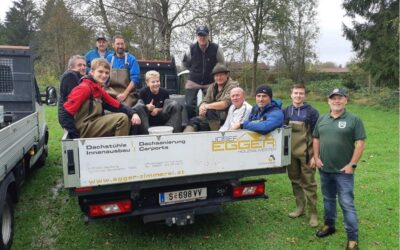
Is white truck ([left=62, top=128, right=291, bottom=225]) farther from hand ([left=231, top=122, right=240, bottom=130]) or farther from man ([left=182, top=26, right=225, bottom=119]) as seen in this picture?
man ([left=182, top=26, right=225, bottom=119])

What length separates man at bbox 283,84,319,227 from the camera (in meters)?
4.43

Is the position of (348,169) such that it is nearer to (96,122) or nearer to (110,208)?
(110,208)

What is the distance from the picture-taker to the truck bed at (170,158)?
10.6 feet

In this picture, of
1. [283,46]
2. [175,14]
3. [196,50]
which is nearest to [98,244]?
[196,50]

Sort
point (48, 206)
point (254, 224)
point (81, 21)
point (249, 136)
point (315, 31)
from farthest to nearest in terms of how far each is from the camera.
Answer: point (315, 31) → point (81, 21) → point (48, 206) → point (254, 224) → point (249, 136)

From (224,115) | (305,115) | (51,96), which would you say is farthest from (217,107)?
(51,96)

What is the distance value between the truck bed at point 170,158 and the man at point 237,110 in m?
0.57

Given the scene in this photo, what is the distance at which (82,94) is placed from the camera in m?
3.66

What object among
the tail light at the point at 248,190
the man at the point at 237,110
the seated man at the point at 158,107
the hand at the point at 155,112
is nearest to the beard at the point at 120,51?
the seated man at the point at 158,107

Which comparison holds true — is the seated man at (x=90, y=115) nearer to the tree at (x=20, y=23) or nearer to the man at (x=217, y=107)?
the man at (x=217, y=107)

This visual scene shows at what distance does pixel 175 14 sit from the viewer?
18.6 meters

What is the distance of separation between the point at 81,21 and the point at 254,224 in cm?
1684

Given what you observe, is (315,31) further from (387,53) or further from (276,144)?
(276,144)

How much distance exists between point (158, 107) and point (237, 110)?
1143mm
